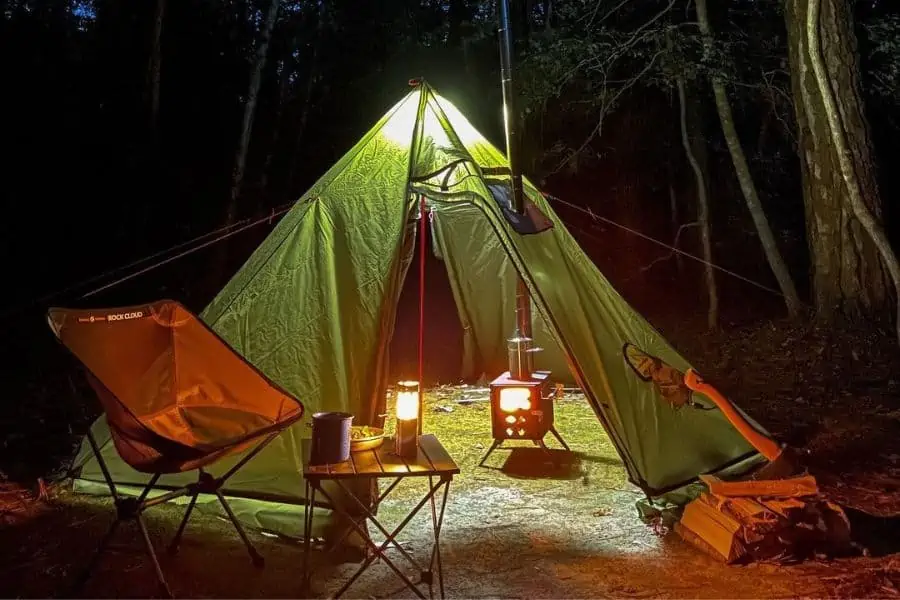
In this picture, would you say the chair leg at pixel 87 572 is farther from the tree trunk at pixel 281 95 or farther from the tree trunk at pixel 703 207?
the tree trunk at pixel 281 95

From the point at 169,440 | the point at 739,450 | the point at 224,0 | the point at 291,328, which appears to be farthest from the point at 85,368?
the point at 224,0

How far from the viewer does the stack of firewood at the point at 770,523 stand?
10.4 ft

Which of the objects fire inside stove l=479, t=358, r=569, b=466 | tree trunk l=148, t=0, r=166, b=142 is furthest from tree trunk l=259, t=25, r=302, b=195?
fire inside stove l=479, t=358, r=569, b=466

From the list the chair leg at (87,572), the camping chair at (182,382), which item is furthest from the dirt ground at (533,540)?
the camping chair at (182,382)

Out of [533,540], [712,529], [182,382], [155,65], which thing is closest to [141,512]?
[182,382]

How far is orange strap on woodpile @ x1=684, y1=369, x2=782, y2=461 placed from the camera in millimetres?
3490

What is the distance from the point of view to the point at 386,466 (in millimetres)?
2805

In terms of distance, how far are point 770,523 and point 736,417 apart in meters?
0.54

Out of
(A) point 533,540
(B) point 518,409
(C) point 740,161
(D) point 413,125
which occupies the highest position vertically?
(C) point 740,161

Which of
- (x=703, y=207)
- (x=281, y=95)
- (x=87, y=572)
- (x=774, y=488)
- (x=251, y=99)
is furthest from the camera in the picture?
(x=281, y=95)

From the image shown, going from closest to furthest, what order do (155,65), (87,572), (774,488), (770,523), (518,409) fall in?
1. (87,572)
2. (770,523)
3. (774,488)
4. (518,409)
5. (155,65)

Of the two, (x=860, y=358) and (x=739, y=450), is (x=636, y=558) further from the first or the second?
(x=860, y=358)

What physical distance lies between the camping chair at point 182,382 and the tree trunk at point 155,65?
29.9ft

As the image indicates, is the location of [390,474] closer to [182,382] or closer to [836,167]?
[182,382]
